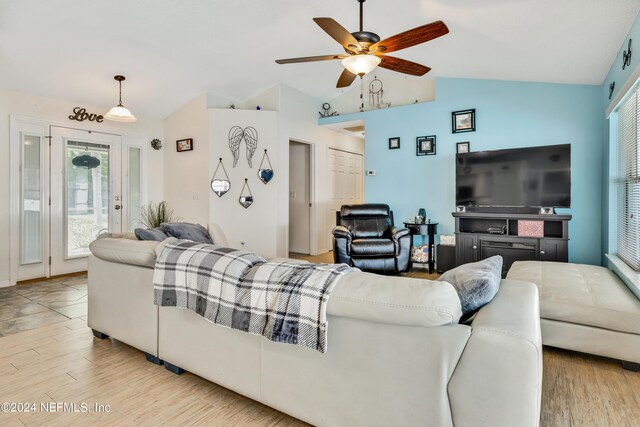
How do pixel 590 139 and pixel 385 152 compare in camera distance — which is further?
pixel 385 152

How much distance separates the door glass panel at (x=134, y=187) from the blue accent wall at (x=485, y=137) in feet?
10.4

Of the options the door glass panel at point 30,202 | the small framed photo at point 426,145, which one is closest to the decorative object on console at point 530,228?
the small framed photo at point 426,145

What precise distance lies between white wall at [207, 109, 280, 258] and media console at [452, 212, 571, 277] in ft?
8.71

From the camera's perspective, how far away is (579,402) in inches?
69.1

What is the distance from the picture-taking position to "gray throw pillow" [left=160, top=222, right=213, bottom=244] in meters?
2.91

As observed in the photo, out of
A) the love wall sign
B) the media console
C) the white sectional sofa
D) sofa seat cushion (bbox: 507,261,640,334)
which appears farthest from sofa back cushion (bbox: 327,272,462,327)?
the love wall sign

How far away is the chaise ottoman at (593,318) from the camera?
201cm

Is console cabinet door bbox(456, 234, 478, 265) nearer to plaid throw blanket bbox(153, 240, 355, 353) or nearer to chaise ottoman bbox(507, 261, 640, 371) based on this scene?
chaise ottoman bbox(507, 261, 640, 371)

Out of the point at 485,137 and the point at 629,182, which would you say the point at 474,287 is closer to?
the point at 629,182

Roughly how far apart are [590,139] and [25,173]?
675 centimetres

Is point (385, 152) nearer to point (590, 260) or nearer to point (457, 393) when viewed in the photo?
point (590, 260)

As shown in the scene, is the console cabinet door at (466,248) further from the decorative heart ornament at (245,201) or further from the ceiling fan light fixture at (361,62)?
the decorative heart ornament at (245,201)

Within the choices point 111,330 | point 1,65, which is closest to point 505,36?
point 111,330

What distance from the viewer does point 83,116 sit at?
4.78 m
